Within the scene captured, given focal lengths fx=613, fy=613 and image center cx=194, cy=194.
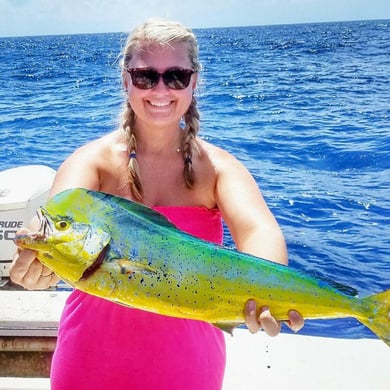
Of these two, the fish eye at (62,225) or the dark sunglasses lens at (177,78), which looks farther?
the dark sunglasses lens at (177,78)

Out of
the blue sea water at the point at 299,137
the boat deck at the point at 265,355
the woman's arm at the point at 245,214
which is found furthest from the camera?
the blue sea water at the point at 299,137

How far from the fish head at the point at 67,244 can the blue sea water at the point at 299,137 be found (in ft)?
4.72

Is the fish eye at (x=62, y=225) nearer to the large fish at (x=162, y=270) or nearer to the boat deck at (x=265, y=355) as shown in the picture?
the large fish at (x=162, y=270)

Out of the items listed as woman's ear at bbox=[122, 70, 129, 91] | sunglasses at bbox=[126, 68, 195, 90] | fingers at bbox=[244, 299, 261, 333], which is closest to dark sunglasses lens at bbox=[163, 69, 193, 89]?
sunglasses at bbox=[126, 68, 195, 90]

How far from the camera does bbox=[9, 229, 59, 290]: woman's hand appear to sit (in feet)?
5.81

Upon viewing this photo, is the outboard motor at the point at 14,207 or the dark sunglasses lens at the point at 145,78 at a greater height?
the dark sunglasses lens at the point at 145,78

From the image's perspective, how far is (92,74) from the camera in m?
38.8

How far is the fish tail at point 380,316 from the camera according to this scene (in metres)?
1.75

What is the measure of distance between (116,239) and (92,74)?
38437 mm

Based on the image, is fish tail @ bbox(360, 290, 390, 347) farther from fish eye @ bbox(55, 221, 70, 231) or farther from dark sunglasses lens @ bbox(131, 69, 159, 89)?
dark sunglasses lens @ bbox(131, 69, 159, 89)

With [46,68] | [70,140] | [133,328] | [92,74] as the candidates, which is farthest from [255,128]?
→ [46,68]

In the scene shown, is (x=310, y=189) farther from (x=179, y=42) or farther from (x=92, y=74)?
(x=92, y=74)

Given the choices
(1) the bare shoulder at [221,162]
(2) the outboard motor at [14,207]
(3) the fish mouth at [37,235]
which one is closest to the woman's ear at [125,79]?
(1) the bare shoulder at [221,162]

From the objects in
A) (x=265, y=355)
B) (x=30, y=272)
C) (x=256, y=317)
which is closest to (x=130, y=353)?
(x=30, y=272)
